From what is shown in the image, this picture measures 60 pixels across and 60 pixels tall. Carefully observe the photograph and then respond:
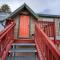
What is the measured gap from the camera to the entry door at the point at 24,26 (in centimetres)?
1456

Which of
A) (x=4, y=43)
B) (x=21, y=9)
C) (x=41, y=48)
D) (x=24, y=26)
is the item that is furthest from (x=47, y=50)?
(x=21, y=9)

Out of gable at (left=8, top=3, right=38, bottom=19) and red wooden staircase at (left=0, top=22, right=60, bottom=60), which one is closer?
red wooden staircase at (left=0, top=22, right=60, bottom=60)

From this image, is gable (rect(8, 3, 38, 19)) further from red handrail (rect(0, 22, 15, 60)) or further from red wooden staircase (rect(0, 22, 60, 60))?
red wooden staircase (rect(0, 22, 60, 60))

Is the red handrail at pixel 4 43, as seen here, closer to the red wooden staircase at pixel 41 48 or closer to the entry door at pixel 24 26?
the red wooden staircase at pixel 41 48

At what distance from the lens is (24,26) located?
581 inches

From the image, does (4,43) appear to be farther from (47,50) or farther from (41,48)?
(47,50)

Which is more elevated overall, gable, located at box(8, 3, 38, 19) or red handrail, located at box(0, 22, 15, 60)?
gable, located at box(8, 3, 38, 19)

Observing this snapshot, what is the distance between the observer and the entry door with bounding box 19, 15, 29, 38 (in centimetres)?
1456

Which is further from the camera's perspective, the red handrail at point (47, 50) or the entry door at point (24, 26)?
the entry door at point (24, 26)

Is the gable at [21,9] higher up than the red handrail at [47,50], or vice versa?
the gable at [21,9]

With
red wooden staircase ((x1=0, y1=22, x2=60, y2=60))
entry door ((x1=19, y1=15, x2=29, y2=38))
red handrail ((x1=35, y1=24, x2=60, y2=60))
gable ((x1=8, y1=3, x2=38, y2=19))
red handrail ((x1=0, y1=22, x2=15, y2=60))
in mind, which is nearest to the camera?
red handrail ((x1=35, y1=24, x2=60, y2=60))

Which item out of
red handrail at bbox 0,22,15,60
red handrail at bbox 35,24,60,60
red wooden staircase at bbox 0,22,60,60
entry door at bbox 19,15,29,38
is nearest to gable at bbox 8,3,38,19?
entry door at bbox 19,15,29,38

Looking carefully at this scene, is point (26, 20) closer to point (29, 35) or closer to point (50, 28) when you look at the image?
point (29, 35)

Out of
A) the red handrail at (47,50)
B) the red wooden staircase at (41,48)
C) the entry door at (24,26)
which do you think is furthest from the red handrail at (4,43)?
the entry door at (24,26)
